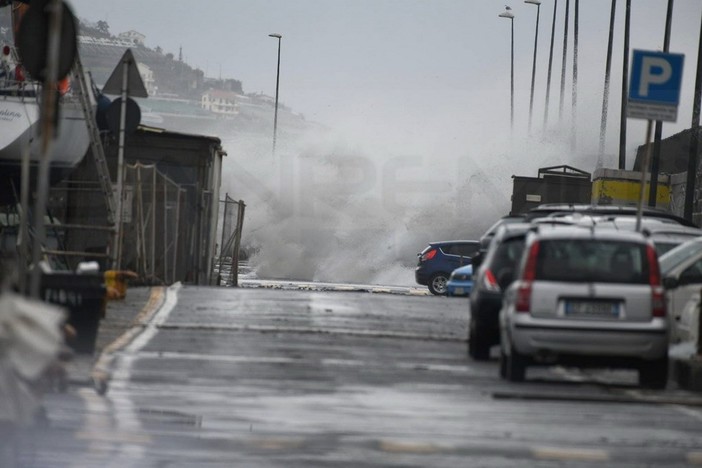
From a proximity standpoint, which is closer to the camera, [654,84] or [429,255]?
[654,84]

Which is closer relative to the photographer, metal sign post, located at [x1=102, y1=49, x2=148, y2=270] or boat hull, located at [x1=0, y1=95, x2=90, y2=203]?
metal sign post, located at [x1=102, y1=49, x2=148, y2=270]

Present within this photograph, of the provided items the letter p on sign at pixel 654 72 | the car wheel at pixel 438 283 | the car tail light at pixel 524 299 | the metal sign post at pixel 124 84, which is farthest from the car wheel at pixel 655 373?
the car wheel at pixel 438 283

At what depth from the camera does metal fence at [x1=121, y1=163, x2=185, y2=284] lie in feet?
108

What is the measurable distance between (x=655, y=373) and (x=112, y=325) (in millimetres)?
7631

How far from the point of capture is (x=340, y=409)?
44.7ft

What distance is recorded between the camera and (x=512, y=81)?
113m

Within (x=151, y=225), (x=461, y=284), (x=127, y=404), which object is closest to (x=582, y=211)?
(x=461, y=284)

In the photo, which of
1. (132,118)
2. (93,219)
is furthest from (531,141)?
(132,118)

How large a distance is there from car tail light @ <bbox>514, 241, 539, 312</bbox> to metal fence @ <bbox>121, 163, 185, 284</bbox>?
15.0 m

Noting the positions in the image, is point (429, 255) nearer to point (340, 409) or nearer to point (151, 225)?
point (151, 225)

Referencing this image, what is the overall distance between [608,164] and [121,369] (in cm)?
8443

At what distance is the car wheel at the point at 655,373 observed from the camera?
665 inches

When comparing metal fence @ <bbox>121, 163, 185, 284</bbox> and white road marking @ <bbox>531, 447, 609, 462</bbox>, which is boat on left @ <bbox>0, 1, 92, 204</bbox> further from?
white road marking @ <bbox>531, 447, 609, 462</bbox>

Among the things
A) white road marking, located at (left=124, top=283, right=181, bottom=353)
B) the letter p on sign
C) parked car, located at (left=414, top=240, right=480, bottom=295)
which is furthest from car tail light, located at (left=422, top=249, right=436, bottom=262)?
the letter p on sign
